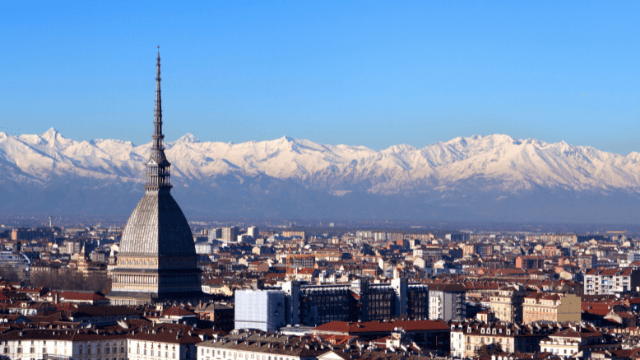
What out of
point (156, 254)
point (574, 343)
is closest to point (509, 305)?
point (156, 254)

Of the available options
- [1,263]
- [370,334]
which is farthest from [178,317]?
[1,263]

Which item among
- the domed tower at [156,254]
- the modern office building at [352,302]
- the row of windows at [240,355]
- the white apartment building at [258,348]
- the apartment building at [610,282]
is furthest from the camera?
the apartment building at [610,282]

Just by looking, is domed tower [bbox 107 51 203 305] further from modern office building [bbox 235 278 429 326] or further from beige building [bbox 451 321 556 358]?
beige building [bbox 451 321 556 358]

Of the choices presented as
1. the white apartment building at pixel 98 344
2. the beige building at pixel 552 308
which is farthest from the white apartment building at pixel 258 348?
the beige building at pixel 552 308

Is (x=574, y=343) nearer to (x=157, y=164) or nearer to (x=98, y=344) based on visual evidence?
(x=98, y=344)

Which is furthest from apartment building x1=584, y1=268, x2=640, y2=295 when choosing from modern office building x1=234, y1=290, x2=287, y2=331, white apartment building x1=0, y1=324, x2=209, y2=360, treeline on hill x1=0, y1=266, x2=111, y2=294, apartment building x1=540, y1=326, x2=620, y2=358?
white apartment building x1=0, y1=324, x2=209, y2=360

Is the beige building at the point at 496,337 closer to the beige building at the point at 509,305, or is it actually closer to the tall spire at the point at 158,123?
the beige building at the point at 509,305

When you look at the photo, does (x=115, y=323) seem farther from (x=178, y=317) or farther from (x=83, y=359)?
(x=83, y=359)

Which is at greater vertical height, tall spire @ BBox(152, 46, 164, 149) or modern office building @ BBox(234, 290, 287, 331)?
Result: tall spire @ BBox(152, 46, 164, 149)
